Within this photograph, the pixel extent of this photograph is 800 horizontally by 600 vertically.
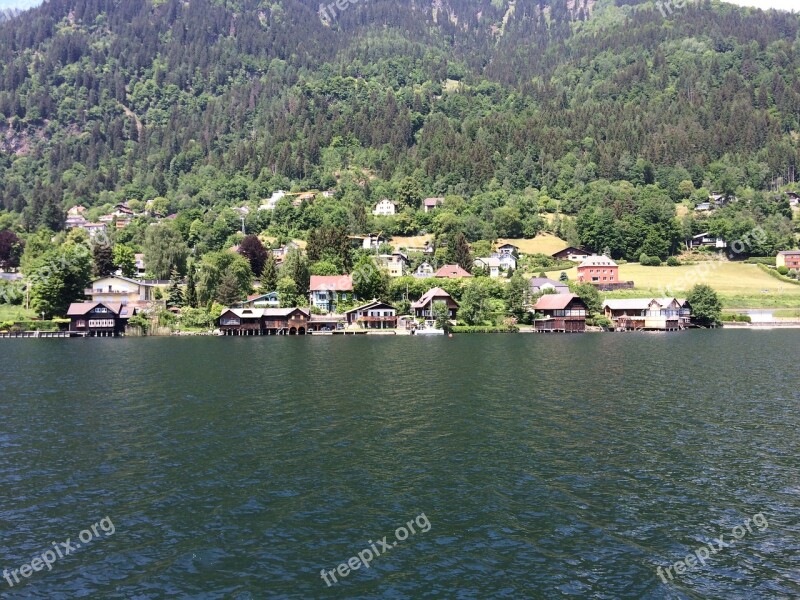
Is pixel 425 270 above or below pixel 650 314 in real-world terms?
above

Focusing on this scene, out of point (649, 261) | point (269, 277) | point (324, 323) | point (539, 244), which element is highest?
point (539, 244)

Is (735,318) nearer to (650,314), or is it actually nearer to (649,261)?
(650,314)

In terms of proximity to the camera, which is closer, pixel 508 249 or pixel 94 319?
pixel 94 319

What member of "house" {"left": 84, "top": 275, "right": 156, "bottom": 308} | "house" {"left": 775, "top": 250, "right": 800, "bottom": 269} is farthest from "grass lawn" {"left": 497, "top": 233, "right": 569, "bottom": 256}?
"house" {"left": 84, "top": 275, "right": 156, "bottom": 308}

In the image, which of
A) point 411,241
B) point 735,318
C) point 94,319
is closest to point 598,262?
point 735,318

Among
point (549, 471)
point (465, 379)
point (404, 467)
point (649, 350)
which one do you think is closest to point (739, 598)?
point (549, 471)

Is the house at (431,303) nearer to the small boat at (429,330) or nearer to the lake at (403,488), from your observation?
the small boat at (429,330)

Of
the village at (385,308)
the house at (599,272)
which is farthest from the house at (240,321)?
the house at (599,272)

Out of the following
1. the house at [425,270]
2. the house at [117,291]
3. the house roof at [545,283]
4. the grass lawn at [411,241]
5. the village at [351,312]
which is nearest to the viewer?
Result: the village at [351,312]
